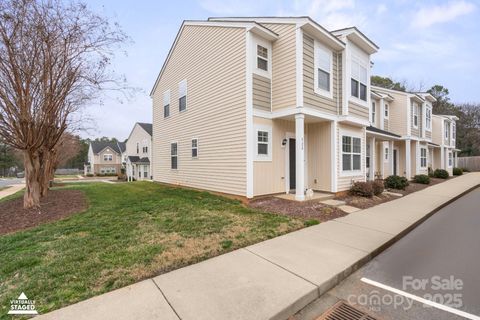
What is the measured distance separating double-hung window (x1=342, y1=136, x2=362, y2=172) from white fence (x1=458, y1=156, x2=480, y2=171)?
108ft

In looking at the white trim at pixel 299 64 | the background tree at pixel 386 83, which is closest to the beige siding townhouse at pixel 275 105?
the white trim at pixel 299 64

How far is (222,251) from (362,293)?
2195 millimetres

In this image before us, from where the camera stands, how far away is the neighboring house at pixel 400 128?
1662 centimetres

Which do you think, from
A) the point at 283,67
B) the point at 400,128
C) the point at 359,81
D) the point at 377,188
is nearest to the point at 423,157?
the point at 400,128

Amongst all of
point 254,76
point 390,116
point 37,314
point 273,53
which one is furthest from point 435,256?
point 390,116

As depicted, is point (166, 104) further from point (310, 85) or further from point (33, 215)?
point (310, 85)

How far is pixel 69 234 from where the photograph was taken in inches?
207

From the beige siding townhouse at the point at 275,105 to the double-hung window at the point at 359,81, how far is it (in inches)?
1.7

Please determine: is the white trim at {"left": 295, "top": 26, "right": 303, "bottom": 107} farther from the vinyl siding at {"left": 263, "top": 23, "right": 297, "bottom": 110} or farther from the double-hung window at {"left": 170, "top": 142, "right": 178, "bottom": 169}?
the double-hung window at {"left": 170, "top": 142, "right": 178, "bottom": 169}

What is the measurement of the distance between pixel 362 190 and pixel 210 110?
703cm

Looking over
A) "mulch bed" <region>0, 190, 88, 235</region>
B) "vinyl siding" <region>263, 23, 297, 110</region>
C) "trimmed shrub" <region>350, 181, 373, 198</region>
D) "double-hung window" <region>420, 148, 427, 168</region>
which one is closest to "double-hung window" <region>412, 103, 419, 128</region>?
"double-hung window" <region>420, 148, 427, 168</region>

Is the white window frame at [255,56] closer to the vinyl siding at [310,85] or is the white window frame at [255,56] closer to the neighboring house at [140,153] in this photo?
the vinyl siding at [310,85]

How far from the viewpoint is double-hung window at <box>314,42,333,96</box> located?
888cm

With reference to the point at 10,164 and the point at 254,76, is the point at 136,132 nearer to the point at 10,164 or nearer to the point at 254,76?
the point at 254,76
